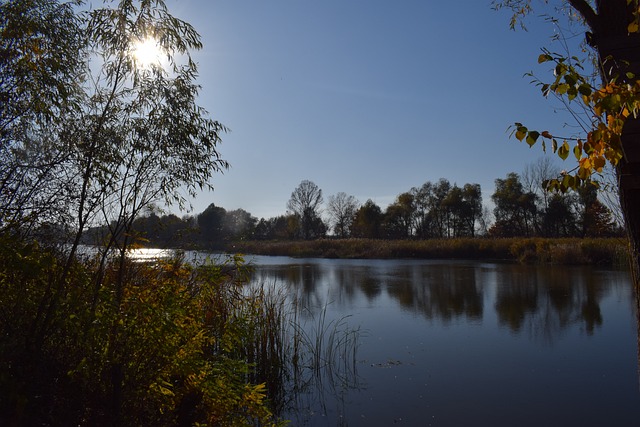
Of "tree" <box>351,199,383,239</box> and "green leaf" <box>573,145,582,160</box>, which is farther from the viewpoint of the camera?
"tree" <box>351,199,383,239</box>

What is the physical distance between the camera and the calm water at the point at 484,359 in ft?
16.3

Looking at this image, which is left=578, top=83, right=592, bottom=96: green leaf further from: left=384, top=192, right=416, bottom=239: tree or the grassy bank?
left=384, top=192, right=416, bottom=239: tree

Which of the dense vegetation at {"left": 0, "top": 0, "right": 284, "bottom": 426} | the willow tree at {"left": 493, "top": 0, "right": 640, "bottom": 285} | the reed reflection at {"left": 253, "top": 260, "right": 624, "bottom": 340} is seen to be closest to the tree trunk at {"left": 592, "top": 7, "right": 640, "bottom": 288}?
the willow tree at {"left": 493, "top": 0, "right": 640, "bottom": 285}

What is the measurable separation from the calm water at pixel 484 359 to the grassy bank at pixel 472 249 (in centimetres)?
641

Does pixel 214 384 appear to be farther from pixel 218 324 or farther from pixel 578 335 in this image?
pixel 578 335

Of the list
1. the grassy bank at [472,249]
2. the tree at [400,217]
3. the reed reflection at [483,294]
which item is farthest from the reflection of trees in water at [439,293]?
the tree at [400,217]

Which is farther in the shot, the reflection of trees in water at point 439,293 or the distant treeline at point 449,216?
the distant treeline at point 449,216

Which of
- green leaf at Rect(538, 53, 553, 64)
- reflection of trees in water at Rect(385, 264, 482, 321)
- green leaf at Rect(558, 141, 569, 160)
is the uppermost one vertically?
green leaf at Rect(538, 53, 553, 64)

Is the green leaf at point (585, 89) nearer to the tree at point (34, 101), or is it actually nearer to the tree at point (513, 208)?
the tree at point (34, 101)

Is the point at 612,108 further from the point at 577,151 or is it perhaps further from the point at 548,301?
the point at 548,301

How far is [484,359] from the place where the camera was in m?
6.87

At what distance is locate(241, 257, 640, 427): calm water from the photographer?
4957mm

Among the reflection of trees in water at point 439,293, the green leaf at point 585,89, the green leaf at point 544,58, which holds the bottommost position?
the reflection of trees in water at point 439,293

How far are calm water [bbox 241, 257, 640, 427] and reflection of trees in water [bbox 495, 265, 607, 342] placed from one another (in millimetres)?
39
